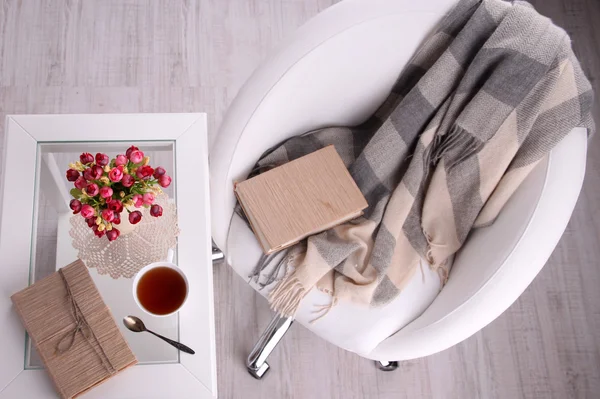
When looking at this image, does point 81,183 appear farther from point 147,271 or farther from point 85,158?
point 147,271

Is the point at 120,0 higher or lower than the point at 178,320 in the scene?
higher

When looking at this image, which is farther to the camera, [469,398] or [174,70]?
[174,70]

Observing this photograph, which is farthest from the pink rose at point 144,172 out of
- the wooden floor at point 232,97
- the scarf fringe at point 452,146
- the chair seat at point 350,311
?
the wooden floor at point 232,97

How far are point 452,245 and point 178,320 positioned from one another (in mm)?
533

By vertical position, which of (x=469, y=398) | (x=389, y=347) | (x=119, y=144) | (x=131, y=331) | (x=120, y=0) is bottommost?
(x=469, y=398)

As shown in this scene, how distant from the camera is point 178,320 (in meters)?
0.91

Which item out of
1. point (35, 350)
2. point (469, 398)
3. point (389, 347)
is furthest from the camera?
point (469, 398)

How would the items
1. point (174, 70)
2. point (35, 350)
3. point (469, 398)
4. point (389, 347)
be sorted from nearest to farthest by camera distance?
point (35, 350) < point (389, 347) < point (469, 398) < point (174, 70)

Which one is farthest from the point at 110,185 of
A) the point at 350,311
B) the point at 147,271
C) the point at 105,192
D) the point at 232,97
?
the point at 232,97

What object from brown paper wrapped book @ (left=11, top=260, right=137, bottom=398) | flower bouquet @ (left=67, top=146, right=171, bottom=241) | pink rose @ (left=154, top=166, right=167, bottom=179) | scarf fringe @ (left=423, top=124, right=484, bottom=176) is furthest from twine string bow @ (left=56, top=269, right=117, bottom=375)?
scarf fringe @ (left=423, top=124, right=484, bottom=176)

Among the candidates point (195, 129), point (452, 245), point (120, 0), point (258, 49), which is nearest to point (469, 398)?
point (452, 245)

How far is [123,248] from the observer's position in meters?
0.94

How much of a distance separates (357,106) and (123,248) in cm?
52

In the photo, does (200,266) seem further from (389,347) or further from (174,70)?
(174,70)
